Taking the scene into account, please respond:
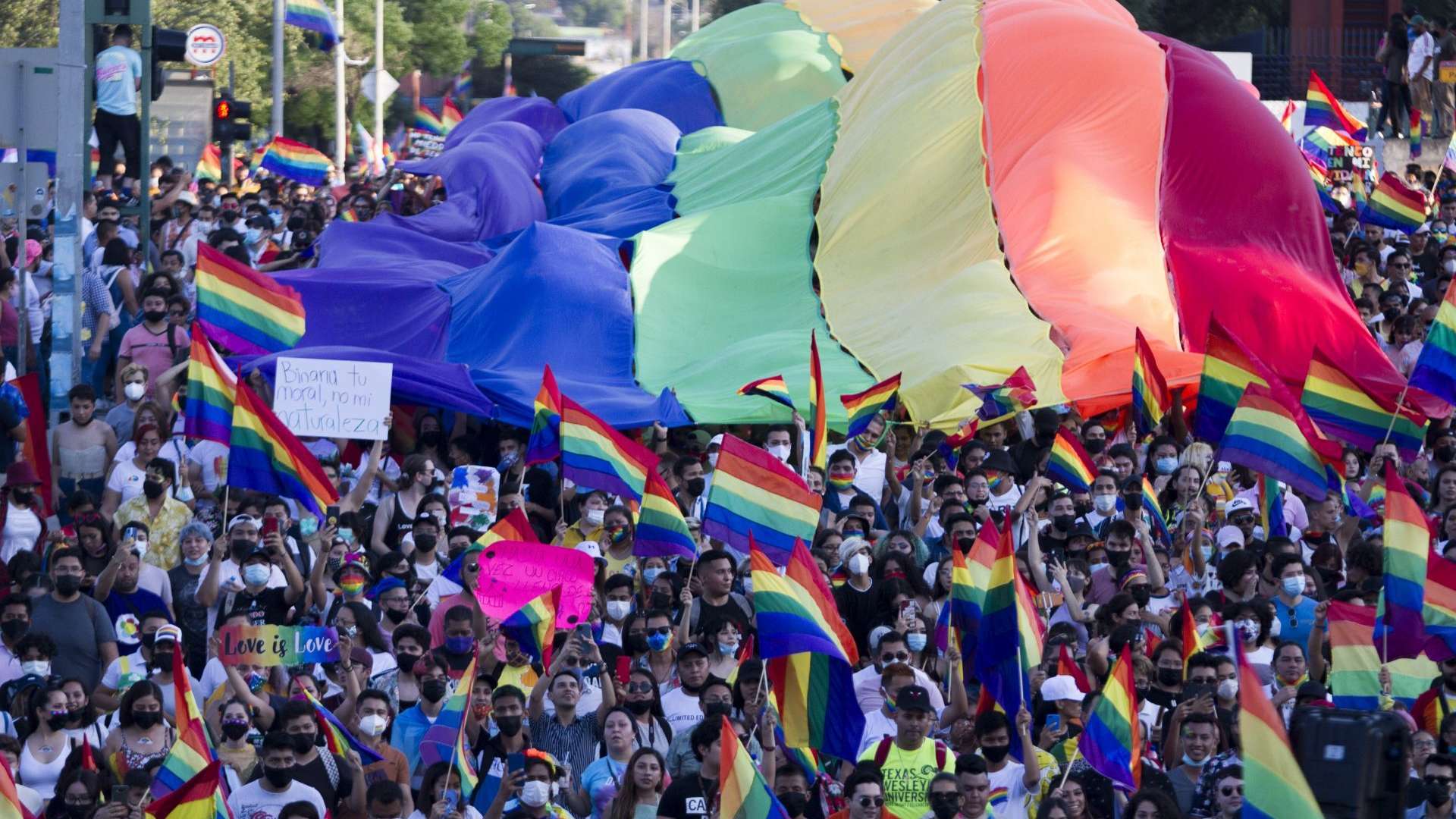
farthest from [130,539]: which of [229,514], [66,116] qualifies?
[66,116]

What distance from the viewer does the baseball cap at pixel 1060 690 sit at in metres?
11.2

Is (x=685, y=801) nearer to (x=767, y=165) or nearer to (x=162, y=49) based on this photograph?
(x=162, y=49)

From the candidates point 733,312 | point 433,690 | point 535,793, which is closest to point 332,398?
point 433,690

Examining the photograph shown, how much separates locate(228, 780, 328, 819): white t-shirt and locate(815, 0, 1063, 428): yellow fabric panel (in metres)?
6.90

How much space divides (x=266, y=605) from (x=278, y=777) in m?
2.49

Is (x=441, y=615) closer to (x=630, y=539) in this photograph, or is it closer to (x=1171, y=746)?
(x=630, y=539)

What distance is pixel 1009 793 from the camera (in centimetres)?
1041

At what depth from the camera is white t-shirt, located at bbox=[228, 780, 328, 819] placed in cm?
1024

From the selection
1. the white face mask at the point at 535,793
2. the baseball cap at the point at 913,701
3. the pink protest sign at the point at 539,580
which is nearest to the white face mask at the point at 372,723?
the white face mask at the point at 535,793

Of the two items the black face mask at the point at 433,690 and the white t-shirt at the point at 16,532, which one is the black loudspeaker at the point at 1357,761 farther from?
the white t-shirt at the point at 16,532

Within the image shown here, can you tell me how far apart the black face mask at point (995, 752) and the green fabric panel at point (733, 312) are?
610 centimetres

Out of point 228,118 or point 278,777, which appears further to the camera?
point 228,118

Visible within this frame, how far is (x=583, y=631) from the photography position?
11.6 m

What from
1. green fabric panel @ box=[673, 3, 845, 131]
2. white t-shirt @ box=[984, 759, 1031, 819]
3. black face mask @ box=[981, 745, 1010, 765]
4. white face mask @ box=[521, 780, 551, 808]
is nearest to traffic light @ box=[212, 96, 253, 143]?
green fabric panel @ box=[673, 3, 845, 131]
